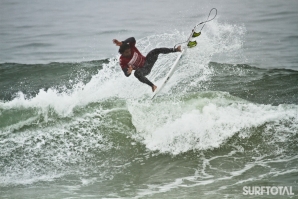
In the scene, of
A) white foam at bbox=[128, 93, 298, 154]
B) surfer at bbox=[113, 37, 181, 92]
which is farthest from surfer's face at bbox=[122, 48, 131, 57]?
white foam at bbox=[128, 93, 298, 154]

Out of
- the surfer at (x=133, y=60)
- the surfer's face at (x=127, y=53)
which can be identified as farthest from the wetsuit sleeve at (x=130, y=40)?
the surfer's face at (x=127, y=53)

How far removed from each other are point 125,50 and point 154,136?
1950 mm

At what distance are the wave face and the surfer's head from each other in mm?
1666

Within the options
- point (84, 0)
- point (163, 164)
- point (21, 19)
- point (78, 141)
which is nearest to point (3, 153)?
point (78, 141)

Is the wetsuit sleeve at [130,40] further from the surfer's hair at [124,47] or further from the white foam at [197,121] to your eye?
the white foam at [197,121]

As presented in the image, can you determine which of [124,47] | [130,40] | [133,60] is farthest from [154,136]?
[130,40]

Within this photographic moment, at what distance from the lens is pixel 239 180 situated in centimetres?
838

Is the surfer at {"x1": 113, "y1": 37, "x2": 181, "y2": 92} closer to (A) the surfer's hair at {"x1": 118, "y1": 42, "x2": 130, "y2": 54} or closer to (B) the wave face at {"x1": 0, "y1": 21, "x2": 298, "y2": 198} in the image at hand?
(A) the surfer's hair at {"x1": 118, "y1": 42, "x2": 130, "y2": 54}

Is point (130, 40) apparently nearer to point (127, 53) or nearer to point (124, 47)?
point (124, 47)

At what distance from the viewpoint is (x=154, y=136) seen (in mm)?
10539

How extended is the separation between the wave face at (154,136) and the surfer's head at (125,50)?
1.67 metres

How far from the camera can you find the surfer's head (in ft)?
32.8

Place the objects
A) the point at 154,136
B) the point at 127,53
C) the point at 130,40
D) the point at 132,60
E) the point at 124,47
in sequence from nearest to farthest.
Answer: the point at 130,40
the point at 124,47
the point at 127,53
the point at 132,60
the point at 154,136

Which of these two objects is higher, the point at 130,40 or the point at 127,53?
the point at 130,40
